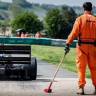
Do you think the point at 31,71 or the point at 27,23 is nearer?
the point at 31,71

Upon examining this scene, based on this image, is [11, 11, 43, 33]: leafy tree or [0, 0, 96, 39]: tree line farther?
[0, 0, 96, 39]: tree line

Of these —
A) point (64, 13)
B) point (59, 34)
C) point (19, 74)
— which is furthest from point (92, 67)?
point (64, 13)

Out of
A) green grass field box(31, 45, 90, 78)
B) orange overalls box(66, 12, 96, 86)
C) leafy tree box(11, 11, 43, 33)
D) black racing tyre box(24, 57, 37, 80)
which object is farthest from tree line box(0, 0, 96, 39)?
orange overalls box(66, 12, 96, 86)

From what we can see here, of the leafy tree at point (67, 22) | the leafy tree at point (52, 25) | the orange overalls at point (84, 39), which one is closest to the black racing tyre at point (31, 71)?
the orange overalls at point (84, 39)

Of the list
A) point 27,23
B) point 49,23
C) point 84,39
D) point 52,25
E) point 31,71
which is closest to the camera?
point 84,39

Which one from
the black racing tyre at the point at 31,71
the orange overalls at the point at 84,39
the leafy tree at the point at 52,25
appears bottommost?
the leafy tree at the point at 52,25

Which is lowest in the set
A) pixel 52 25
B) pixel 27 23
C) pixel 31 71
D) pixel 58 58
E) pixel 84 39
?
pixel 52 25

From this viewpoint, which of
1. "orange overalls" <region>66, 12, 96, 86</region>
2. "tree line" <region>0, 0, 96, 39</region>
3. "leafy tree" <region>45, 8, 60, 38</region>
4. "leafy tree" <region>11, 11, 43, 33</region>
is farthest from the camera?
"leafy tree" <region>45, 8, 60, 38</region>

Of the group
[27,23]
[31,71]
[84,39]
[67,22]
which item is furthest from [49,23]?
[84,39]

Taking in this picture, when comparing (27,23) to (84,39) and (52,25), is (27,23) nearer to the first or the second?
(52,25)

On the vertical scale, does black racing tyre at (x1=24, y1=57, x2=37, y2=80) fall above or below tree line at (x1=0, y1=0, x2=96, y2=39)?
above

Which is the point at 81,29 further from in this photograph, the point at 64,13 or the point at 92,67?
the point at 64,13

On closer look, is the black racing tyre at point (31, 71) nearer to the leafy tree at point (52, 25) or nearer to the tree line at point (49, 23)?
the tree line at point (49, 23)

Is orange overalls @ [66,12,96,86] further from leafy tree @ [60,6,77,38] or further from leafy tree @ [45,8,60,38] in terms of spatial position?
leafy tree @ [60,6,77,38]
